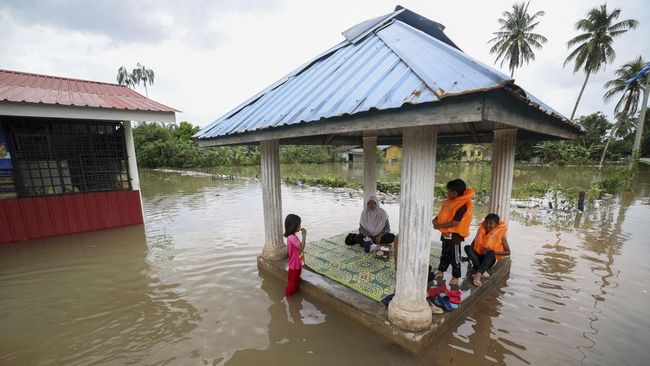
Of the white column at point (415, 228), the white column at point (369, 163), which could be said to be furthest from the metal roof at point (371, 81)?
the white column at point (369, 163)

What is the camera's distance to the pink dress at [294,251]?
13.6 ft

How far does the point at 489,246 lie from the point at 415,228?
2073mm

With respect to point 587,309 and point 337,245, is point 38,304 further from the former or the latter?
point 587,309

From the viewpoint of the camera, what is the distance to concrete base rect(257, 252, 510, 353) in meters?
3.24

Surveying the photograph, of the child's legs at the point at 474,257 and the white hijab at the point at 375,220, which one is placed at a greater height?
the white hijab at the point at 375,220

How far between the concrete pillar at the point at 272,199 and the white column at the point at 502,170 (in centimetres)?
383

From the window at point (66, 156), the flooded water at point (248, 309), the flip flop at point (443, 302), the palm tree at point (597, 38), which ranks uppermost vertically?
the palm tree at point (597, 38)

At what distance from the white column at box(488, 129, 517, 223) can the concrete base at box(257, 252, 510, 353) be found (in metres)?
1.13

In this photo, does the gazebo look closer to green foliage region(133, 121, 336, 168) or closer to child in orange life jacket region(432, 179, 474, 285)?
child in orange life jacket region(432, 179, 474, 285)

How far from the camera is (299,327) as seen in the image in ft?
12.3

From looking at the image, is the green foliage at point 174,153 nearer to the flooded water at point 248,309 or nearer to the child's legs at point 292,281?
the flooded water at point 248,309

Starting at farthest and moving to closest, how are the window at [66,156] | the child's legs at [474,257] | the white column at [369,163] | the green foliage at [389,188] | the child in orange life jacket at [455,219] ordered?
the green foliage at [389,188] < the window at [66,156] < the white column at [369,163] < the child's legs at [474,257] < the child in orange life jacket at [455,219]

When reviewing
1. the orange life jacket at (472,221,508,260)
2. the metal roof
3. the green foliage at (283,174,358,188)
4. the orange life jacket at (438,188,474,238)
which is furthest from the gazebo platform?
the green foliage at (283,174,358,188)

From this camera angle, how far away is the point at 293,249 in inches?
166
